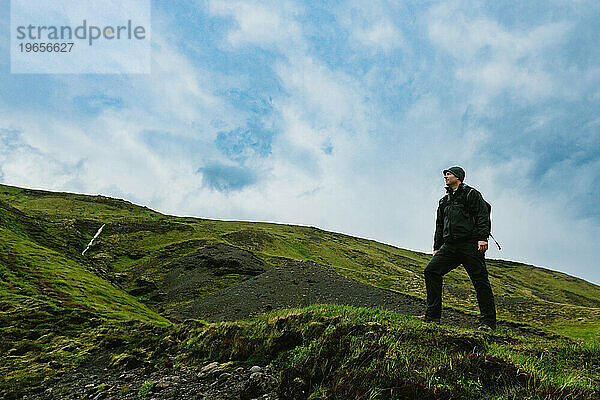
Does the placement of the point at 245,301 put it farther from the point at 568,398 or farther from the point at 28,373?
the point at 568,398

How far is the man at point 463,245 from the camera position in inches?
310

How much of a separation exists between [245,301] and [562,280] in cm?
13124

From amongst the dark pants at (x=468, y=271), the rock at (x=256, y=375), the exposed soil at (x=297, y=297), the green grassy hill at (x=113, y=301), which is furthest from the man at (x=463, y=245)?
the exposed soil at (x=297, y=297)

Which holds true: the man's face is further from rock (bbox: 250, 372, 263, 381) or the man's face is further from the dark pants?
rock (bbox: 250, 372, 263, 381)

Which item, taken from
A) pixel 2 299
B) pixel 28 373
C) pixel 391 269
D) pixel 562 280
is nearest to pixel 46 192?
pixel 391 269

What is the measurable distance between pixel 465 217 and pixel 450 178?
1.14m

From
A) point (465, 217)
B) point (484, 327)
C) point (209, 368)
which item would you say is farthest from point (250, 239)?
point (209, 368)

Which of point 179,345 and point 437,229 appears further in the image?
point 437,229

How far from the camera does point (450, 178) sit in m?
8.59

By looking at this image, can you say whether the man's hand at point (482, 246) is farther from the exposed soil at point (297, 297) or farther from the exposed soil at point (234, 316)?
the exposed soil at point (297, 297)

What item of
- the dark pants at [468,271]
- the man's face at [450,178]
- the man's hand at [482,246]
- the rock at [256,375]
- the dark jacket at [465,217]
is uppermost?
the man's face at [450,178]

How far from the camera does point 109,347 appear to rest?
8.20 metres

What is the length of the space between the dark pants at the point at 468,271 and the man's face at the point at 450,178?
161 centimetres

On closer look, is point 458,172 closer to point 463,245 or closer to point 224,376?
point 463,245
